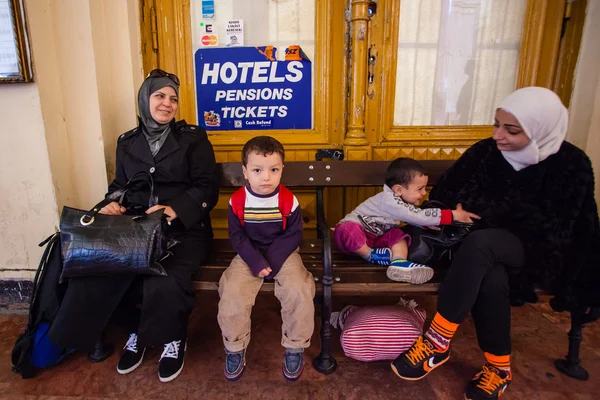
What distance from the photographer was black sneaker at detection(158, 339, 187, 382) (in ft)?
6.40

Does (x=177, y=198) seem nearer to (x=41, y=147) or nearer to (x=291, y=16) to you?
(x=41, y=147)

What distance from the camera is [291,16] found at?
9.36 feet

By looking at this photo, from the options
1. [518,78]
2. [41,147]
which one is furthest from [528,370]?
[41,147]

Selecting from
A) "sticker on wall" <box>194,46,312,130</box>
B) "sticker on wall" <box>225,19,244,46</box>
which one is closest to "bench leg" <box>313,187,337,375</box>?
"sticker on wall" <box>194,46,312,130</box>

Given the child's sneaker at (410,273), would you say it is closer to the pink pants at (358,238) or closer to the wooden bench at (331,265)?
the wooden bench at (331,265)

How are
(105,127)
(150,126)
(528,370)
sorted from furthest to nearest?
(105,127) → (150,126) → (528,370)

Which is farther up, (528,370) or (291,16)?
(291,16)

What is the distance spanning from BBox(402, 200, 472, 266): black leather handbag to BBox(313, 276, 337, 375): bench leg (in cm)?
54

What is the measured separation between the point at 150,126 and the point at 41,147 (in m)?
0.77

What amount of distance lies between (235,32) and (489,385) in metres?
2.79

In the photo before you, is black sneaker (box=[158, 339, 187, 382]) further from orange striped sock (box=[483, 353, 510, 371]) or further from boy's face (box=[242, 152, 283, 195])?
orange striped sock (box=[483, 353, 510, 371])

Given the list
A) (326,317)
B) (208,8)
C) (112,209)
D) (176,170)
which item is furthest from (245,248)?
(208,8)

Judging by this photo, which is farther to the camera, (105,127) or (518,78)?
(518,78)

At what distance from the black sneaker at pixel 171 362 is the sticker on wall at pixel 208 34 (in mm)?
2152
